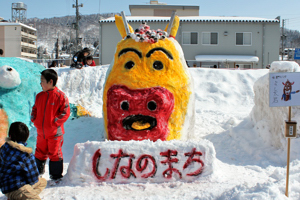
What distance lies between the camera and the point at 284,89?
10.6 ft

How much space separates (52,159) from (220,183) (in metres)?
1.90

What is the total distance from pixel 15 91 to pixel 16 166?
242cm

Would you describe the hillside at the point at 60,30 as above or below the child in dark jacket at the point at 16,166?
above

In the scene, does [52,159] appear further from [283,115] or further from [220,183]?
[283,115]

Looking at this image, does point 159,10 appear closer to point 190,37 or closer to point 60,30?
point 190,37

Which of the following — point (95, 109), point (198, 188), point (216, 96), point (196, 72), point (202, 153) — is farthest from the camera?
point (196, 72)

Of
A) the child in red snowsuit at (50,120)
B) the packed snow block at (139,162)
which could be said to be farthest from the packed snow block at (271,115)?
the child in red snowsuit at (50,120)

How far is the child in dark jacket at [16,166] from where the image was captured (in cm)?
251

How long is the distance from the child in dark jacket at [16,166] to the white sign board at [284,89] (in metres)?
2.50

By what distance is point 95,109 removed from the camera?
25.5ft

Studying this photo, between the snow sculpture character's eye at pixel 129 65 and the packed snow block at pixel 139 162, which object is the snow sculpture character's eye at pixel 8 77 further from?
the packed snow block at pixel 139 162

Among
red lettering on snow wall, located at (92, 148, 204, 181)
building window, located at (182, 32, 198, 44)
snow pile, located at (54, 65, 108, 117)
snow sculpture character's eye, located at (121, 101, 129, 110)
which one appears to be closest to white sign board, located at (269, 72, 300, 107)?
red lettering on snow wall, located at (92, 148, 204, 181)

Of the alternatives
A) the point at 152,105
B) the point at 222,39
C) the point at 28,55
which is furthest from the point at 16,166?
the point at 28,55

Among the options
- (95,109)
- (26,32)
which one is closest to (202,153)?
(95,109)
